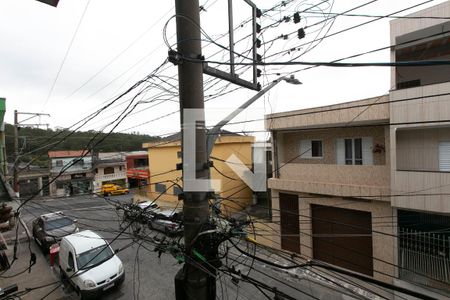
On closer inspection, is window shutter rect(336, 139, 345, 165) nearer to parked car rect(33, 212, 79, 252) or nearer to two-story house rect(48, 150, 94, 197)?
parked car rect(33, 212, 79, 252)

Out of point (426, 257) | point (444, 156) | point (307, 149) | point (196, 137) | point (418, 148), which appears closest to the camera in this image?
point (196, 137)

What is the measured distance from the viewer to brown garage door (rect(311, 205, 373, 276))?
8812mm

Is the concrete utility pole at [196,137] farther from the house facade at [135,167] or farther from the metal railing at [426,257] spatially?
the house facade at [135,167]

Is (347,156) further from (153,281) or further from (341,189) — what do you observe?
(153,281)

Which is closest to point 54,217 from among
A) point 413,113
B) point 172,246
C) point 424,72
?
point 172,246

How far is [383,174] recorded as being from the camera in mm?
8320

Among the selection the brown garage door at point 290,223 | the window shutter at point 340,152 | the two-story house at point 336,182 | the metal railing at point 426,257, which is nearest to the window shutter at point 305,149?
the two-story house at point 336,182

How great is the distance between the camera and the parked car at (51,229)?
11.9 m

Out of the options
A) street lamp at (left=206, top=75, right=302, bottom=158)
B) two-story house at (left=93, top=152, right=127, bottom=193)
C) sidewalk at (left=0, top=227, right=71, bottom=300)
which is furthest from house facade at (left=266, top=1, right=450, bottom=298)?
two-story house at (left=93, top=152, right=127, bottom=193)

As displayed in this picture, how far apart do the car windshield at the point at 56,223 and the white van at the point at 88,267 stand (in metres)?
3.85

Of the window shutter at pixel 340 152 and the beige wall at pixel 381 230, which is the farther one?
the window shutter at pixel 340 152

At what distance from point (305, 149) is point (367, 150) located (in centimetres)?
241

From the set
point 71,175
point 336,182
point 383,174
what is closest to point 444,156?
point 383,174

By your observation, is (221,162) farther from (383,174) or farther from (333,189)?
(383,174)
